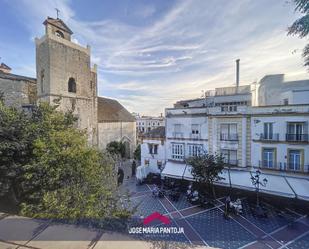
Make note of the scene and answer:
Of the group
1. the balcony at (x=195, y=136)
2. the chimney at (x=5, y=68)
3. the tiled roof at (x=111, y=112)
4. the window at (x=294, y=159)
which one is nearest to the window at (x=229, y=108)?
the balcony at (x=195, y=136)

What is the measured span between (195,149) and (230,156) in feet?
10.7

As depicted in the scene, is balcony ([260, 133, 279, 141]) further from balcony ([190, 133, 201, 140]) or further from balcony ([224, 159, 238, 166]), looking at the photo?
balcony ([190, 133, 201, 140])

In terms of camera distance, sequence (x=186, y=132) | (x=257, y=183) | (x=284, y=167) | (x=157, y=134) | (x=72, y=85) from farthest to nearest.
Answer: (x=72, y=85) < (x=157, y=134) < (x=186, y=132) < (x=284, y=167) < (x=257, y=183)

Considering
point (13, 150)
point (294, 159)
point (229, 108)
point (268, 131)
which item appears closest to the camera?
point (13, 150)

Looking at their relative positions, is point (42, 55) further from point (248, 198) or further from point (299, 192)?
point (299, 192)

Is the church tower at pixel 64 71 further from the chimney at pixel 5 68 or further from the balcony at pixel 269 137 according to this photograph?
the balcony at pixel 269 137

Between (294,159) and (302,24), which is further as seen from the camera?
(294,159)

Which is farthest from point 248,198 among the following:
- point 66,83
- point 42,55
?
point 42,55

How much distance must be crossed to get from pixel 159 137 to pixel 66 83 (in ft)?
38.6

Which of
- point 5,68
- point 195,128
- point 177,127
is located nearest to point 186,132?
point 195,128

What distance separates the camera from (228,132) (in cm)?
1752

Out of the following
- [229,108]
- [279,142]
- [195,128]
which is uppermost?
[229,108]

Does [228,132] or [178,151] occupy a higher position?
[228,132]

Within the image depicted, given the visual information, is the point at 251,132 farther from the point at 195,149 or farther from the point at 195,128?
the point at 195,149
